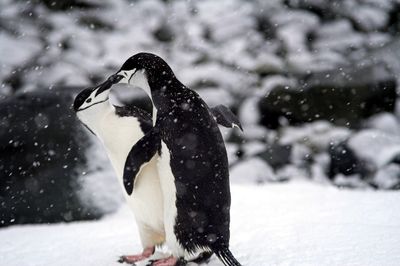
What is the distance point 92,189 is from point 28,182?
26 centimetres

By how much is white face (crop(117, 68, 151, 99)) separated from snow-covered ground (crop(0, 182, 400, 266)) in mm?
458

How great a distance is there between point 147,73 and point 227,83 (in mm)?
2530

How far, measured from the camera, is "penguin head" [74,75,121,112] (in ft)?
3.85

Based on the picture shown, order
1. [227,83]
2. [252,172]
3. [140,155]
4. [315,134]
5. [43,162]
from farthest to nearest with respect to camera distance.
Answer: [227,83]
[315,134]
[252,172]
[43,162]
[140,155]

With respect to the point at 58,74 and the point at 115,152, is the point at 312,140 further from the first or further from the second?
the point at 115,152

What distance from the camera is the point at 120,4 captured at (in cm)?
425

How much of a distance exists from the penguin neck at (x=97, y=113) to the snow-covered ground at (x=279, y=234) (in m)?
0.35

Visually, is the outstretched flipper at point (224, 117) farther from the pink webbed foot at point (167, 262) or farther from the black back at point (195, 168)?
the pink webbed foot at point (167, 262)

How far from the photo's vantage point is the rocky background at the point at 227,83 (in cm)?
204

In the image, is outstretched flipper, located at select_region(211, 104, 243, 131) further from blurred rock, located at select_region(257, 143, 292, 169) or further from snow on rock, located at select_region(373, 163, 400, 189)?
blurred rock, located at select_region(257, 143, 292, 169)

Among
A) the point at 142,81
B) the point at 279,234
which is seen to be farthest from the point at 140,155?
the point at 279,234

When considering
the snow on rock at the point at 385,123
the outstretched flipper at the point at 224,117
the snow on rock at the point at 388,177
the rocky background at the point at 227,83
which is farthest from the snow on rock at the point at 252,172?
the outstretched flipper at the point at 224,117

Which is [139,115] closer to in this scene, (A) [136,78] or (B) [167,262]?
(A) [136,78]

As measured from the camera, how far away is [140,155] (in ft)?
3.37
